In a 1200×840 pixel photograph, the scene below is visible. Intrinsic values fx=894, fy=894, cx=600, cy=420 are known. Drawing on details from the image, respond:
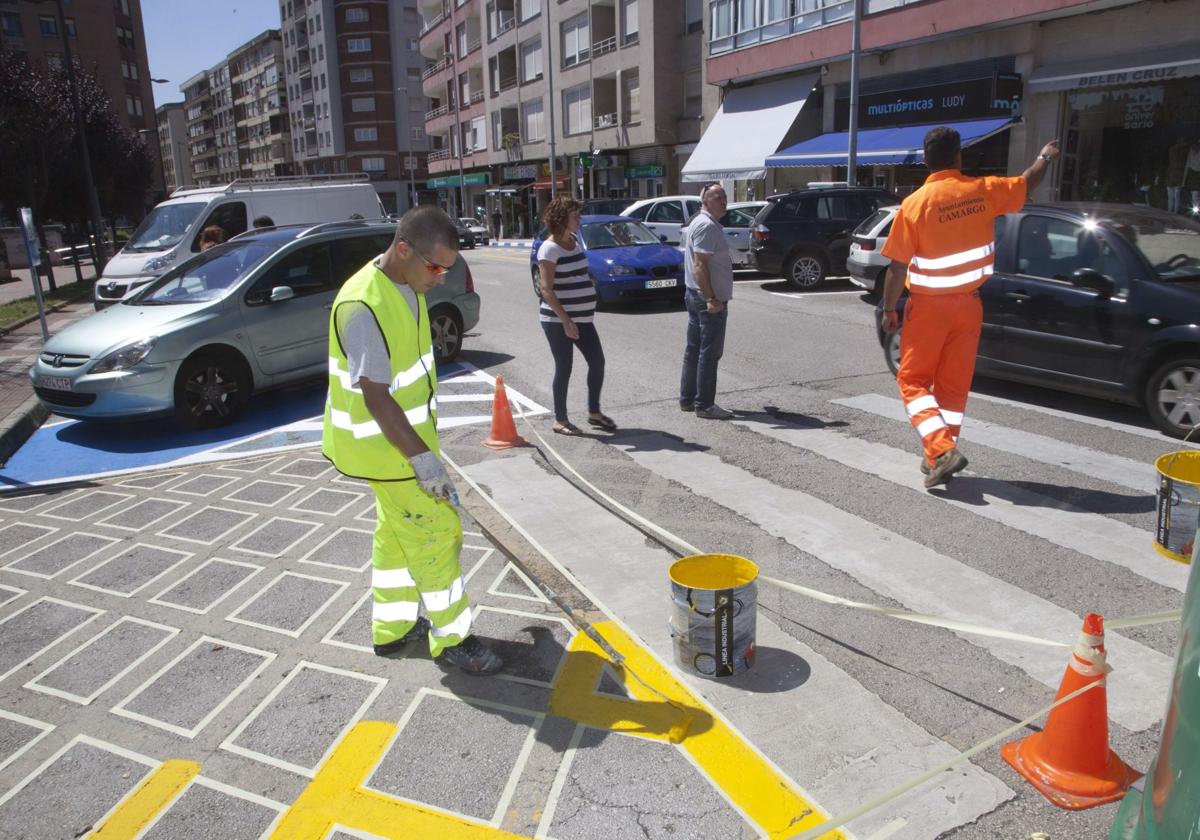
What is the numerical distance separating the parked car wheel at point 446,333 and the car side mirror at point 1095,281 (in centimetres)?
651

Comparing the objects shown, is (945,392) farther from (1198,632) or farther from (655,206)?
(655,206)

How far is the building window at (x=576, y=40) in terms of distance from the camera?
42344 mm

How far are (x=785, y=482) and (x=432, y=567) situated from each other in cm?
303

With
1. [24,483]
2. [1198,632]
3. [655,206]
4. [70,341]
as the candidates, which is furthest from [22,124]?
[1198,632]

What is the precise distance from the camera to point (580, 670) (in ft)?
12.1

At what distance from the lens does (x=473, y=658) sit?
3.63m

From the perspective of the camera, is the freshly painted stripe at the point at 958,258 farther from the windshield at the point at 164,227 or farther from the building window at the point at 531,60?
the building window at the point at 531,60

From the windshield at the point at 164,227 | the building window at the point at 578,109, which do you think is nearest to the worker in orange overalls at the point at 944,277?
the windshield at the point at 164,227

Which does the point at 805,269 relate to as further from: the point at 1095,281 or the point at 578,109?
the point at 578,109

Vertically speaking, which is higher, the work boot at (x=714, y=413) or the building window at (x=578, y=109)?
the building window at (x=578, y=109)

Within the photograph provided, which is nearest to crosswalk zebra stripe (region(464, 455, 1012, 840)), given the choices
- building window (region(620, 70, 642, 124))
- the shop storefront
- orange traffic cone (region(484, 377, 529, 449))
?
orange traffic cone (region(484, 377, 529, 449))

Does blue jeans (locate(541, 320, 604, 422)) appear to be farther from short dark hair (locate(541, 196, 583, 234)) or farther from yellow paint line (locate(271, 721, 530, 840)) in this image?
yellow paint line (locate(271, 721, 530, 840))

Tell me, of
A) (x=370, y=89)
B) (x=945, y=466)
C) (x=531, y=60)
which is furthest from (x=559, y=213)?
(x=370, y=89)

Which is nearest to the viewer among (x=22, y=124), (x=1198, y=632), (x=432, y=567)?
(x=1198, y=632)
